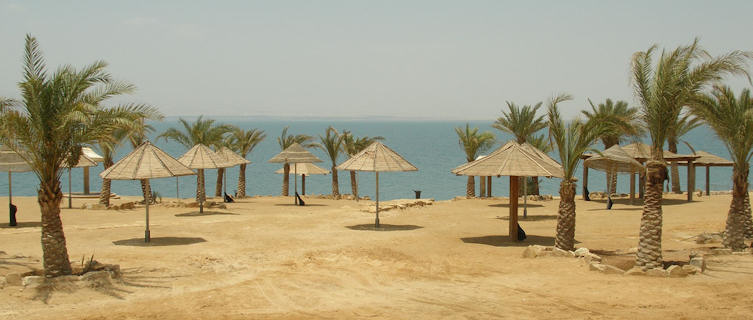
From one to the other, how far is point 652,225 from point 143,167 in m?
12.0

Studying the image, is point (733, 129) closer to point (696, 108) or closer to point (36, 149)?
point (696, 108)

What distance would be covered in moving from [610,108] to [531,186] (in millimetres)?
7541

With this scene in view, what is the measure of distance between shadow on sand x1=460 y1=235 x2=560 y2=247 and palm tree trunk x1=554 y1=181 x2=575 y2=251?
1.84 meters

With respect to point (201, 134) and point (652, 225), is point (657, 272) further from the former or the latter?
point (201, 134)

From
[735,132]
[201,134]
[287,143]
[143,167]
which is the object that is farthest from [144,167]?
[287,143]

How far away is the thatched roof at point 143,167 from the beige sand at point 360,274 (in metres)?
1.68

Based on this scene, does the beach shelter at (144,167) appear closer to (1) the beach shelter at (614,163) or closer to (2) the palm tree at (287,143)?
(1) the beach shelter at (614,163)

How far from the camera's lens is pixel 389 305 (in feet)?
32.5

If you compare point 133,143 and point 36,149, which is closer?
point 36,149

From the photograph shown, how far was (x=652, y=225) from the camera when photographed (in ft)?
39.4

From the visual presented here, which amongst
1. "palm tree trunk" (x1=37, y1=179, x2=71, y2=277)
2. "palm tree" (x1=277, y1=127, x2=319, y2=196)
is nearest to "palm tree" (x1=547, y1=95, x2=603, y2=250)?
"palm tree trunk" (x1=37, y1=179, x2=71, y2=277)

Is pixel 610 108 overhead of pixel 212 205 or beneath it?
overhead

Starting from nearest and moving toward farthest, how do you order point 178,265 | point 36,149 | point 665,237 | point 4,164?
point 36,149 < point 178,265 < point 665,237 < point 4,164

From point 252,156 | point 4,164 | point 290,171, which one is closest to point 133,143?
point 4,164
